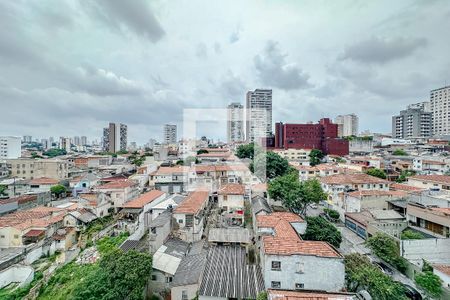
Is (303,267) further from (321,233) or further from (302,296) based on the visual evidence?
(321,233)

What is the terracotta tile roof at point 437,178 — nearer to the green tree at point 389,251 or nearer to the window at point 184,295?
the green tree at point 389,251

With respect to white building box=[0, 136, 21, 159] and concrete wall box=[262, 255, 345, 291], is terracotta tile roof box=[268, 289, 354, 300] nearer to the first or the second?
concrete wall box=[262, 255, 345, 291]

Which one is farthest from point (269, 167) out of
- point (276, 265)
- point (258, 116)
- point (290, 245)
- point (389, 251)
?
point (258, 116)

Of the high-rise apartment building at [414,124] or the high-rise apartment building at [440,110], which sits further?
the high-rise apartment building at [440,110]

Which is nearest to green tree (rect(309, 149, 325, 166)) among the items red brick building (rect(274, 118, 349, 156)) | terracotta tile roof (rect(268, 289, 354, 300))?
red brick building (rect(274, 118, 349, 156))

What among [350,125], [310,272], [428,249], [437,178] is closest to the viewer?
[310,272]

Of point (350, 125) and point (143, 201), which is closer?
point (143, 201)

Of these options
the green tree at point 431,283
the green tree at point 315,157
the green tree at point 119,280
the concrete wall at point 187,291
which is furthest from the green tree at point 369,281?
the green tree at point 315,157
